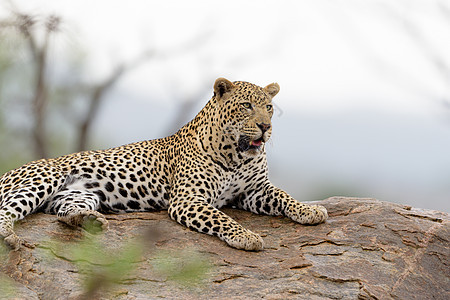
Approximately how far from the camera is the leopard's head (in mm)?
7355

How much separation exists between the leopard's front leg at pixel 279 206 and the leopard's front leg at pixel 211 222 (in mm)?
1143

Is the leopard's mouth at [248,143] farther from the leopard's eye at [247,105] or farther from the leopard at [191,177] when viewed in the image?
the leopard's eye at [247,105]

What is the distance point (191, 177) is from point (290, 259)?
1917mm

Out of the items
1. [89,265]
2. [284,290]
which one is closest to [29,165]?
[284,290]

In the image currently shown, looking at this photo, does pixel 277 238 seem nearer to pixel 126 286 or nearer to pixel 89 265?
pixel 126 286

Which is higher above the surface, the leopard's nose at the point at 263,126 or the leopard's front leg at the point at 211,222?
the leopard's nose at the point at 263,126

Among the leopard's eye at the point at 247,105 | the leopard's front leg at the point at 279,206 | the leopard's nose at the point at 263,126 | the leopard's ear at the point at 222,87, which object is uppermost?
the leopard's ear at the point at 222,87

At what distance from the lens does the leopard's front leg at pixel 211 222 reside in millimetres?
6645

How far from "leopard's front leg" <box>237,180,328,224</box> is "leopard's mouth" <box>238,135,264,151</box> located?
103 cm

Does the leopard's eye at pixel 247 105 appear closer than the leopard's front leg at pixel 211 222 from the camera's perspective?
No

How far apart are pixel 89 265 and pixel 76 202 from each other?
225 inches

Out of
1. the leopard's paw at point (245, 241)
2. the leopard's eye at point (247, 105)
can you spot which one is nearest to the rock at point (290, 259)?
the leopard's paw at point (245, 241)

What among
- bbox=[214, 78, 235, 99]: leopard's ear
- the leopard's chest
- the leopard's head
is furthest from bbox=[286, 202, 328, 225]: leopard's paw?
bbox=[214, 78, 235, 99]: leopard's ear

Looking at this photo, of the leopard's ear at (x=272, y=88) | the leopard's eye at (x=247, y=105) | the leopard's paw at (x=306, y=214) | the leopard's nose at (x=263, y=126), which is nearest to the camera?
the leopard's nose at (x=263, y=126)
